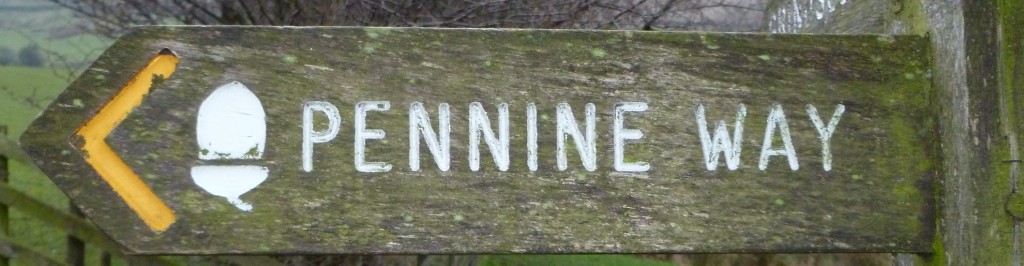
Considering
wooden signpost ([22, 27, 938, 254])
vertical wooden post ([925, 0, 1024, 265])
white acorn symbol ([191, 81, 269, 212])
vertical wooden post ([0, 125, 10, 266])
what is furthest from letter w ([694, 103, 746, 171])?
vertical wooden post ([0, 125, 10, 266])

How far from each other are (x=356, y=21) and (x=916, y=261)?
2086mm

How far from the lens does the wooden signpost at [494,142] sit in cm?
108

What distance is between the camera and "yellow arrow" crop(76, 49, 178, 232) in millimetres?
1058

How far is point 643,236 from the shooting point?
113 cm

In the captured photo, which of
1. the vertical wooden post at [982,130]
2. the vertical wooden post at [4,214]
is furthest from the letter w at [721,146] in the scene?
the vertical wooden post at [4,214]

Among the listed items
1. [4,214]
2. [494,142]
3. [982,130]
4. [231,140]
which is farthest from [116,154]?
[4,214]

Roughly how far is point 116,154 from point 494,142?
0.47 metres

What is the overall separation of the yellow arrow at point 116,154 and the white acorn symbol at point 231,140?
0.21ft

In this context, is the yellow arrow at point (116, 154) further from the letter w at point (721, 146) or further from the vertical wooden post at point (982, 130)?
the vertical wooden post at point (982, 130)

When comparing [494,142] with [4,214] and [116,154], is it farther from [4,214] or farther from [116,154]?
[4,214]

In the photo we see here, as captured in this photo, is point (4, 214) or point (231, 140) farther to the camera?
point (4, 214)

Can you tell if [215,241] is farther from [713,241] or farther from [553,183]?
[713,241]

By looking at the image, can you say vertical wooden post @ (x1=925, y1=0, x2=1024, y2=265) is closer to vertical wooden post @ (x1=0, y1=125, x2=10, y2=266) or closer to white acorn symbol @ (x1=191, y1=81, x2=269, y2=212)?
white acorn symbol @ (x1=191, y1=81, x2=269, y2=212)

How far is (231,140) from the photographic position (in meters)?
1.09
